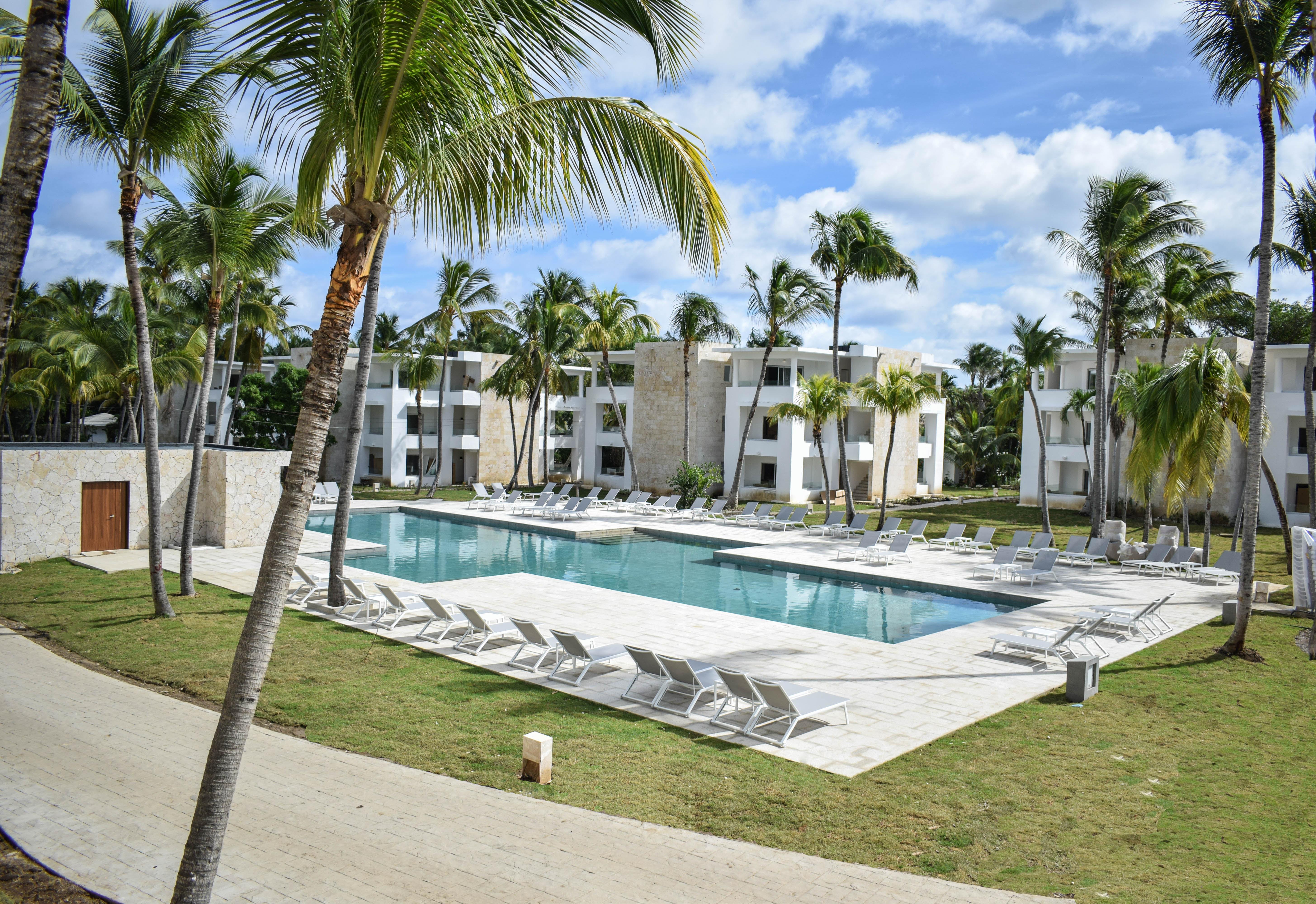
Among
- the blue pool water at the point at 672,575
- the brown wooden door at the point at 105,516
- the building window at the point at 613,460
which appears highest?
the building window at the point at 613,460

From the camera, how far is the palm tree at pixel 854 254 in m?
26.0

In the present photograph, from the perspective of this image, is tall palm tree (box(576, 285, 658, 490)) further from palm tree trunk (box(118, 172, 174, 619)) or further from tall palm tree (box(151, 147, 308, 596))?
palm tree trunk (box(118, 172, 174, 619))

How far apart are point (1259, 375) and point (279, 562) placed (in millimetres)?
13063

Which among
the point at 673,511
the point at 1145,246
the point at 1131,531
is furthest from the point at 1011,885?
the point at 1131,531

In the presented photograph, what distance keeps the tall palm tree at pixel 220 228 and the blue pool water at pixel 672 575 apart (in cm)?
674

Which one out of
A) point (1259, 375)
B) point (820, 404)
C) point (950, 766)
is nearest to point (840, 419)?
point (820, 404)

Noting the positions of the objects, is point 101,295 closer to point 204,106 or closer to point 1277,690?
point 204,106

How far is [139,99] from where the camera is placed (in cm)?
1015

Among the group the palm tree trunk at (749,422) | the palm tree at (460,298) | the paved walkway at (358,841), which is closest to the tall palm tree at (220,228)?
the paved walkway at (358,841)

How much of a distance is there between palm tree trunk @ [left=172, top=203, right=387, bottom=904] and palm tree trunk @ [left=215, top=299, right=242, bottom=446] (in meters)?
14.3

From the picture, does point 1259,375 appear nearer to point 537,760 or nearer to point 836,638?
point 836,638

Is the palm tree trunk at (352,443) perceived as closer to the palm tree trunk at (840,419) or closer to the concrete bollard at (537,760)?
the concrete bollard at (537,760)

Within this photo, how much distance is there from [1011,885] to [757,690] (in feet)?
11.1

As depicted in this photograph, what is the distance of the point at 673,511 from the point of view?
3077cm
